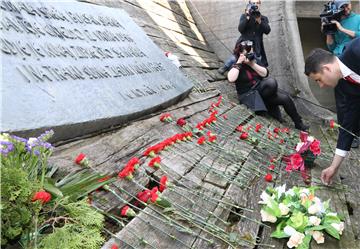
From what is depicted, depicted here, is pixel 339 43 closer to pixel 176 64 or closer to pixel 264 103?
pixel 264 103

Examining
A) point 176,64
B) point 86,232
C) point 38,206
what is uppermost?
point 38,206

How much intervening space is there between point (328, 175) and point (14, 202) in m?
2.13

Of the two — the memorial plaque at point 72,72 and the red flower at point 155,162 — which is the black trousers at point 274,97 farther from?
the red flower at point 155,162

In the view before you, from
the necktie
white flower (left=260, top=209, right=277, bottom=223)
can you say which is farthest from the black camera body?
white flower (left=260, top=209, right=277, bottom=223)

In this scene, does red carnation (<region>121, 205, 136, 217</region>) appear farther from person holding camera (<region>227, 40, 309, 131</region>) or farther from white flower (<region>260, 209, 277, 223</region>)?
person holding camera (<region>227, 40, 309, 131</region>)

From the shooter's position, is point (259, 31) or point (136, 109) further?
point (259, 31)

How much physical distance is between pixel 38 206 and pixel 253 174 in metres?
1.67

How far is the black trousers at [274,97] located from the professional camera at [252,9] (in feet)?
3.14

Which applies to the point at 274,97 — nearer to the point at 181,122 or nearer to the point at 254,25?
the point at 254,25

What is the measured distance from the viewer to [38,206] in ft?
3.97

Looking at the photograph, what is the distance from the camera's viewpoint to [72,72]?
90.2 inches

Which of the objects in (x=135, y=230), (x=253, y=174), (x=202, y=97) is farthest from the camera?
(x=202, y=97)

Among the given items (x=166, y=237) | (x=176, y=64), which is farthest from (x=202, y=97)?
(x=166, y=237)

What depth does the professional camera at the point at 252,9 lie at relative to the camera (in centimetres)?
495
